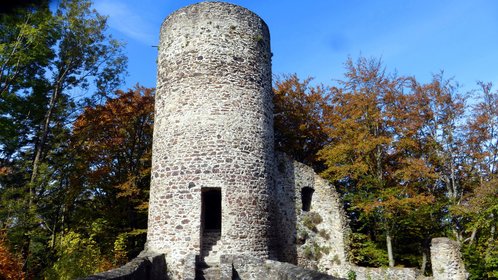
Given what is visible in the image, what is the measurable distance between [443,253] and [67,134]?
17.1 meters

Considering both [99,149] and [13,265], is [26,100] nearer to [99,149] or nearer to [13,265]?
[99,149]

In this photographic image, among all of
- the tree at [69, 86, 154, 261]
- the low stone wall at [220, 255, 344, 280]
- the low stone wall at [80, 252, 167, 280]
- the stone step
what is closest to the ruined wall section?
the low stone wall at [220, 255, 344, 280]

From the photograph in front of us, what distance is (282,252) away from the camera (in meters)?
13.8

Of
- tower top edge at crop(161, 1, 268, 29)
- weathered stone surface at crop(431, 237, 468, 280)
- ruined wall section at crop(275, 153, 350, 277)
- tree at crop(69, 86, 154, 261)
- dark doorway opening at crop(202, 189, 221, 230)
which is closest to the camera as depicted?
weathered stone surface at crop(431, 237, 468, 280)

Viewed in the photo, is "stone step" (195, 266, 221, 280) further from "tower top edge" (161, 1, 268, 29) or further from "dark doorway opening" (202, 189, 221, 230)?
"tower top edge" (161, 1, 268, 29)

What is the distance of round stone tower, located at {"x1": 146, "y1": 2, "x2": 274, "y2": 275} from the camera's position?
1130 cm

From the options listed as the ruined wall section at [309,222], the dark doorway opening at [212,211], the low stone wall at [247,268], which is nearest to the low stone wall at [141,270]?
the low stone wall at [247,268]

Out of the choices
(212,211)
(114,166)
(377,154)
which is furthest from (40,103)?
(377,154)

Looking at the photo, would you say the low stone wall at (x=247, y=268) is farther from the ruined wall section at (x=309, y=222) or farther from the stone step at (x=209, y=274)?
the ruined wall section at (x=309, y=222)

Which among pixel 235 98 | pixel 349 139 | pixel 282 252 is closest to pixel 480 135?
pixel 349 139

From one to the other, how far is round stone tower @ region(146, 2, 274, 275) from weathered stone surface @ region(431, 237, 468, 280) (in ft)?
17.2

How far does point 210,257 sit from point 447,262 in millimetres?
7159

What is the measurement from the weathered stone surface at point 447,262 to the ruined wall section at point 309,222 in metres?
3.13

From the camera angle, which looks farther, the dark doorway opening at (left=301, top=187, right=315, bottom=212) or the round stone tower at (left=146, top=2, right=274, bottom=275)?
the dark doorway opening at (left=301, top=187, right=315, bottom=212)
